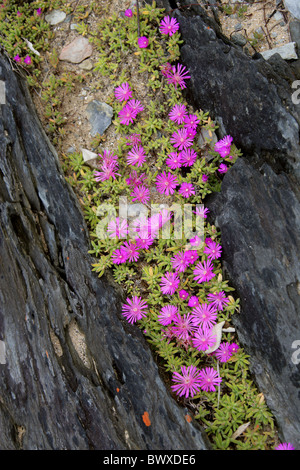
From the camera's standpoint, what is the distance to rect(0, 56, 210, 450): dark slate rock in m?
3.74

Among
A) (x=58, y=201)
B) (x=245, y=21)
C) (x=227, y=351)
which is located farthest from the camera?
(x=245, y=21)

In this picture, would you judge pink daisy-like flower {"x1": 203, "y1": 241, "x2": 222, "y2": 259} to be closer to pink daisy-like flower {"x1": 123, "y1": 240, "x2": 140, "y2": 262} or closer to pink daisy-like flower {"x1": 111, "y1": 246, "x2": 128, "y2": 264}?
pink daisy-like flower {"x1": 123, "y1": 240, "x2": 140, "y2": 262}

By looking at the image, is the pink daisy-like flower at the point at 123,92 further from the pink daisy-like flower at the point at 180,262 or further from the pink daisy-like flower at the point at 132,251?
the pink daisy-like flower at the point at 180,262

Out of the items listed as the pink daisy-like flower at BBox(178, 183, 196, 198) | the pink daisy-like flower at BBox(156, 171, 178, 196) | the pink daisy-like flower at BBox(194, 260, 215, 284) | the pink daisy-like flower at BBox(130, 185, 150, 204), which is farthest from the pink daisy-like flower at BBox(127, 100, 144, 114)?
the pink daisy-like flower at BBox(194, 260, 215, 284)

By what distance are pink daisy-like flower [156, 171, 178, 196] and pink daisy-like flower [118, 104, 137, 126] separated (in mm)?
761

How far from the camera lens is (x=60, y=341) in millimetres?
4035

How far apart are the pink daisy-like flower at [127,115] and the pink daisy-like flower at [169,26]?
0.95m

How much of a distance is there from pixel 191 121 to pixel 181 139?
230 millimetres

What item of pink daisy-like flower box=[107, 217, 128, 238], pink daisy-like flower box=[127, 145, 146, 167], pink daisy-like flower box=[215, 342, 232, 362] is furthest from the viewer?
pink daisy-like flower box=[127, 145, 146, 167]

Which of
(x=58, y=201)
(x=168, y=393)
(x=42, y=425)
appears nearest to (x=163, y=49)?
(x=58, y=201)

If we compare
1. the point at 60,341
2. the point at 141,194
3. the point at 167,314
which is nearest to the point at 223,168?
the point at 141,194

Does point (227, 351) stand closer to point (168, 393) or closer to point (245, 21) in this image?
point (168, 393)

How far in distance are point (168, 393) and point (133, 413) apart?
1.17 feet
